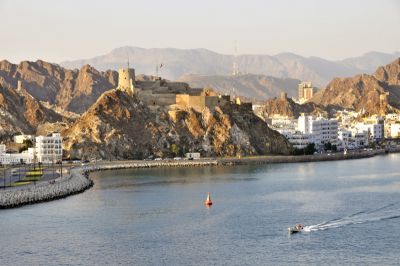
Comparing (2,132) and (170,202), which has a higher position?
(2,132)

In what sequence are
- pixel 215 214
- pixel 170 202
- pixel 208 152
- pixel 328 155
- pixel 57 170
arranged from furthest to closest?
1. pixel 328 155
2. pixel 208 152
3. pixel 57 170
4. pixel 170 202
5. pixel 215 214

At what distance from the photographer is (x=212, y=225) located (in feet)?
151

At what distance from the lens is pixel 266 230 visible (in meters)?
43.9

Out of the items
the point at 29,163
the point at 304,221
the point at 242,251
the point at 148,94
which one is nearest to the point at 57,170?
the point at 29,163

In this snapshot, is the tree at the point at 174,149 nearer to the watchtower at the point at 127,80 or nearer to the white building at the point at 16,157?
the watchtower at the point at 127,80

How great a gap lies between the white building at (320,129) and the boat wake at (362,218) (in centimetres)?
6921

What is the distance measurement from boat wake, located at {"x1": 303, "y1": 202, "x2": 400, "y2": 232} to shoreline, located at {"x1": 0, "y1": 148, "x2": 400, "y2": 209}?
19688 millimetres

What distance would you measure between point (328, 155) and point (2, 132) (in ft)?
140

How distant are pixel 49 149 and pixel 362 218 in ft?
173

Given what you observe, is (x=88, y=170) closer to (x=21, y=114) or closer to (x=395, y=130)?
(x=21, y=114)

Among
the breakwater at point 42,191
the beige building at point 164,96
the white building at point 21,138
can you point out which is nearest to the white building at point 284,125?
the beige building at point 164,96

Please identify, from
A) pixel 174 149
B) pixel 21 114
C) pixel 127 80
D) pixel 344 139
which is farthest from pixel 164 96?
pixel 21 114

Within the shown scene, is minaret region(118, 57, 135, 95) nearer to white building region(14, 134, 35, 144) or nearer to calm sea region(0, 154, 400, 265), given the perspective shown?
white building region(14, 134, 35, 144)

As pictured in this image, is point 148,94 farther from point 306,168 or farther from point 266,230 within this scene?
point 266,230
